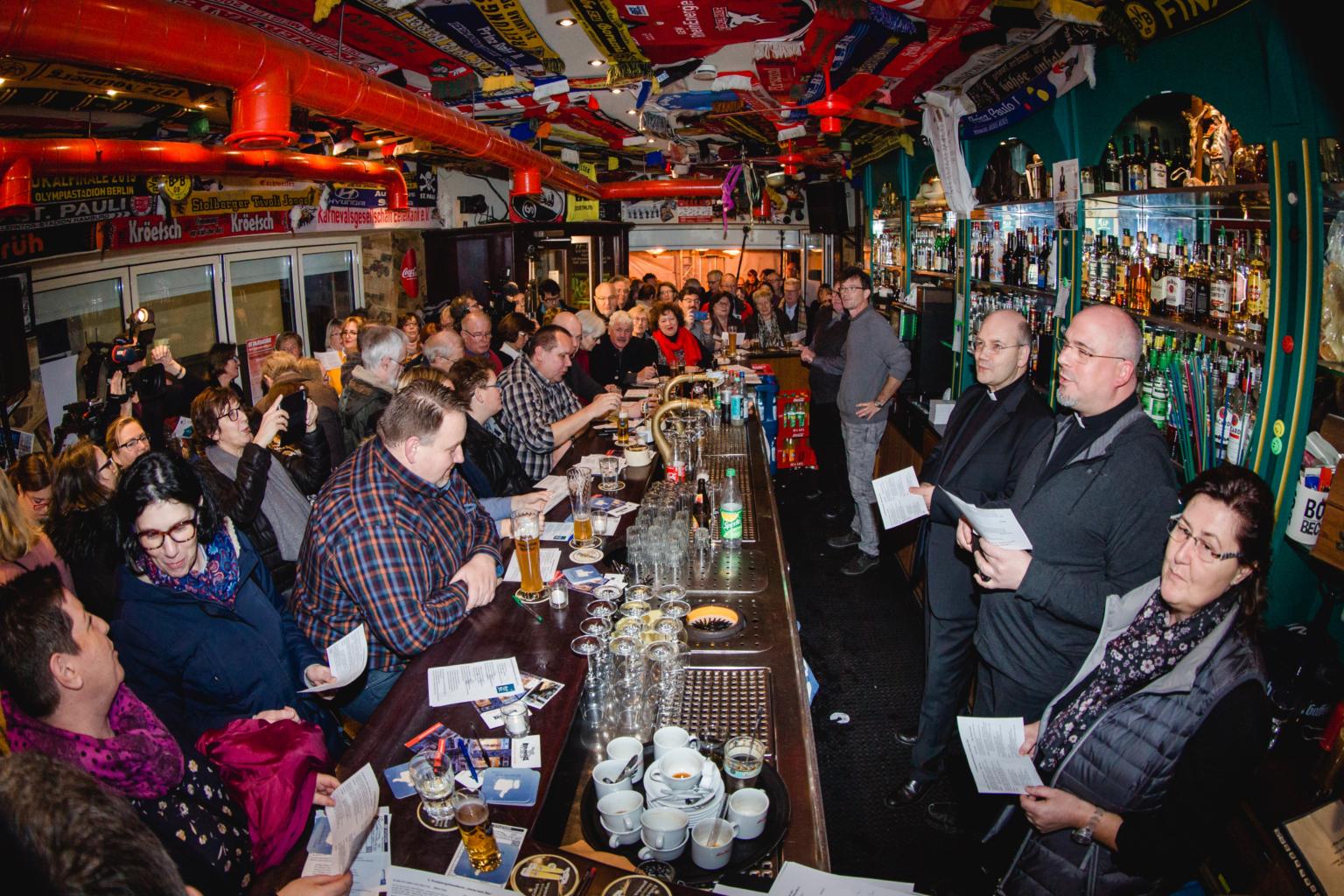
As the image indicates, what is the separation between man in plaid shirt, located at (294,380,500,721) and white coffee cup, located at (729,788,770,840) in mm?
1151

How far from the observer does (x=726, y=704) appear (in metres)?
2.23

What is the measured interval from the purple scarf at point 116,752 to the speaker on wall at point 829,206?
45.0 feet

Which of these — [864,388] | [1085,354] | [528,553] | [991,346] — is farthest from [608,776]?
[864,388]

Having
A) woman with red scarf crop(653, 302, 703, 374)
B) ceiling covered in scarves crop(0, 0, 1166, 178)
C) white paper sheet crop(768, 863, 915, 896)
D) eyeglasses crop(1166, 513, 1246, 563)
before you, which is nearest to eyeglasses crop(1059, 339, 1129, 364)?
eyeglasses crop(1166, 513, 1246, 563)

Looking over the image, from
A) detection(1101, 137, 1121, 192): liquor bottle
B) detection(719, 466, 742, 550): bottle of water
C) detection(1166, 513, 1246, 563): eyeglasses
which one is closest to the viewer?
detection(1166, 513, 1246, 563): eyeglasses

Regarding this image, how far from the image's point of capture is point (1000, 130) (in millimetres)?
5605

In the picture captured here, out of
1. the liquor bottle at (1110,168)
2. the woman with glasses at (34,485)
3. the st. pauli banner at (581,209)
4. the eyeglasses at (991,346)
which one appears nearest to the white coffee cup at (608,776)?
the eyeglasses at (991,346)

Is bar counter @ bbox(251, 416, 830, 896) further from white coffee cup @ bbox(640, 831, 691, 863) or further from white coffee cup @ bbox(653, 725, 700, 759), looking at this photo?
white coffee cup @ bbox(653, 725, 700, 759)

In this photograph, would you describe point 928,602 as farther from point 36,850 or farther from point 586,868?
point 36,850

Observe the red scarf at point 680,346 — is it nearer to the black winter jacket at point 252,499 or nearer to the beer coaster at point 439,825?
the black winter jacket at point 252,499

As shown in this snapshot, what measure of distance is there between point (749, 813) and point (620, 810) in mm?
274

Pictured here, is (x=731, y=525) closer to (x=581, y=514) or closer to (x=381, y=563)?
(x=581, y=514)

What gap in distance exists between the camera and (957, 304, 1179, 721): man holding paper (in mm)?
2477

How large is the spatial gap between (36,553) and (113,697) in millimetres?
1721
